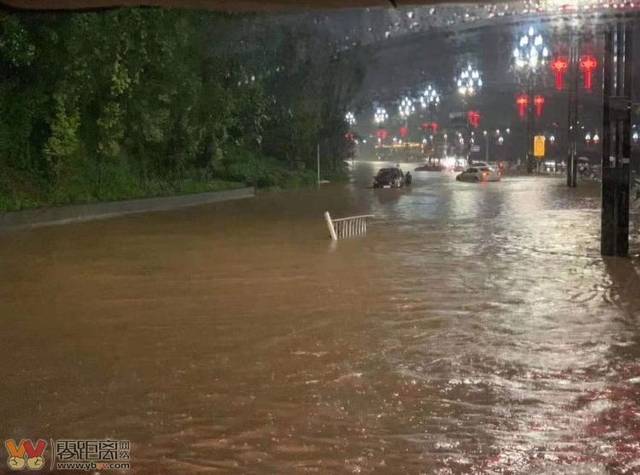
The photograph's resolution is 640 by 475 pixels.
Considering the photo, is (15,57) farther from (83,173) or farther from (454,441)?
(454,441)

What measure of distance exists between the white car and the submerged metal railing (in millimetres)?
36519

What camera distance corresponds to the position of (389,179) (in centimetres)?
4903

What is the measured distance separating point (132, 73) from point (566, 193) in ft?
73.4

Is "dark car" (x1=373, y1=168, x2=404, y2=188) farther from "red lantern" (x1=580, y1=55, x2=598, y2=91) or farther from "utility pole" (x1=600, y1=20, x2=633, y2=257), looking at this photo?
"utility pole" (x1=600, y1=20, x2=633, y2=257)

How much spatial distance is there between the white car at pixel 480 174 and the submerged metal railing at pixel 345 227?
36.5 meters

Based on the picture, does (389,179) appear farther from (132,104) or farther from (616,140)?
(616,140)

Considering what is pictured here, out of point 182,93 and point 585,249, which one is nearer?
point 585,249

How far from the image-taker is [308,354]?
9.01 m

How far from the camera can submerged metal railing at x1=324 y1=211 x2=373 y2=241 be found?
68.3ft

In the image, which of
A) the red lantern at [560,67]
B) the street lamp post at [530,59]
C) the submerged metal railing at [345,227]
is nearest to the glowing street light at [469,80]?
the street lamp post at [530,59]

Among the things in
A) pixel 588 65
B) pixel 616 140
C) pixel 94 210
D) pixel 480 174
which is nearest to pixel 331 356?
pixel 616 140

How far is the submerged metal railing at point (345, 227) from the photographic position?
20828 mm

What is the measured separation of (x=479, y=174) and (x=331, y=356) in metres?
50.6

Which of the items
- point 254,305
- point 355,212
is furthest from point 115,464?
point 355,212
